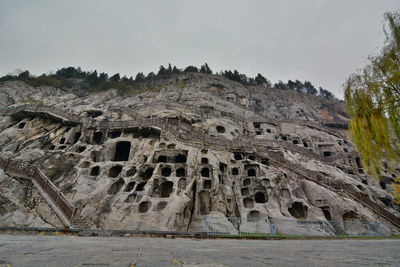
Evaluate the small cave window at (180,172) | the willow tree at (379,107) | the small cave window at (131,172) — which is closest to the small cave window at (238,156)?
the small cave window at (180,172)

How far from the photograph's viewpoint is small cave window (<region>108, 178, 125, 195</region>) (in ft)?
70.7

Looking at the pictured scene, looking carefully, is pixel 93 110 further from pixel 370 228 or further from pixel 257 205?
pixel 370 228

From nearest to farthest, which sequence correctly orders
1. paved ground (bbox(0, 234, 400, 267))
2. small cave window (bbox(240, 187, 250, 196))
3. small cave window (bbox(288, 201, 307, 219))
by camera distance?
paved ground (bbox(0, 234, 400, 267)) → small cave window (bbox(288, 201, 307, 219)) → small cave window (bbox(240, 187, 250, 196))

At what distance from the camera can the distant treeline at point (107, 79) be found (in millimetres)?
65750

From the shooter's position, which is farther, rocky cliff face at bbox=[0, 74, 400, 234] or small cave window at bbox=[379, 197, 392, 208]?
small cave window at bbox=[379, 197, 392, 208]

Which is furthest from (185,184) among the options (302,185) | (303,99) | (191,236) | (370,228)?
(303,99)

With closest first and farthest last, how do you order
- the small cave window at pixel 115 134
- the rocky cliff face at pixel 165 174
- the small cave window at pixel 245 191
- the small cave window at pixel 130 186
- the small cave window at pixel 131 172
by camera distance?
the rocky cliff face at pixel 165 174 < the small cave window at pixel 130 186 < the small cave window at pixel 131 172 < the small cave window at pixel 245 191 < the small cave window at pixel 115 134

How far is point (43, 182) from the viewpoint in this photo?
15594 mm

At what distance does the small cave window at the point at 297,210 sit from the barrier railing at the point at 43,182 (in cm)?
1980

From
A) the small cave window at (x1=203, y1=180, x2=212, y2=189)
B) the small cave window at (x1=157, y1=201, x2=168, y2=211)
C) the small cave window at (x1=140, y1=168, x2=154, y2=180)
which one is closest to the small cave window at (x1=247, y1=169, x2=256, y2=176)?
the small cave window at (x1=203, y1=180, x2=212, y2=189)

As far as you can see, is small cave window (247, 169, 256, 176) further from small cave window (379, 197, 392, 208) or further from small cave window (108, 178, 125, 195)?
small cave window (379, 197, 392, 208)

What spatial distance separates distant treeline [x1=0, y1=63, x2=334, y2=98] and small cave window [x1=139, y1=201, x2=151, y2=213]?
5574cm

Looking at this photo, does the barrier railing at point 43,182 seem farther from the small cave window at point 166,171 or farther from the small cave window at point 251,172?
the small cave window at point 251,172

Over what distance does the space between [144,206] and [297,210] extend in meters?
15.9
